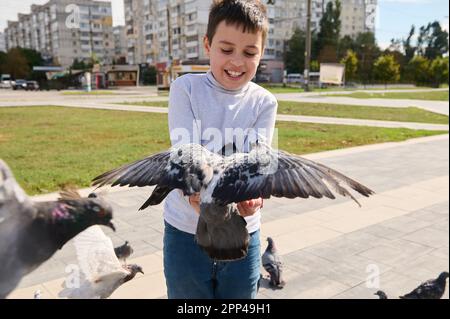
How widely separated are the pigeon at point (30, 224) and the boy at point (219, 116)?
0.40 m

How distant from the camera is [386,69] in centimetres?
4009

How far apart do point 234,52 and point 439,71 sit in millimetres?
53927

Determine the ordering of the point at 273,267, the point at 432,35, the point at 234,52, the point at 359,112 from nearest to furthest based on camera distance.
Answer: the point at 234,52
the point at 273,267
the point at 432,35
the point at 359,112

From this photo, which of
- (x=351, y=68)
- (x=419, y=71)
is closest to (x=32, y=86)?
(x=351, y=68)

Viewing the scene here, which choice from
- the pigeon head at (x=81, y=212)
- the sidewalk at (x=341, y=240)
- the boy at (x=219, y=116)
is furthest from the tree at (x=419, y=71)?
the pigeon head at (x=81, y=212)

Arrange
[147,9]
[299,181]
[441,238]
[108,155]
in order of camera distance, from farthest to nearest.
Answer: [108,155] → [441,238] → [147,9] → [299,181]

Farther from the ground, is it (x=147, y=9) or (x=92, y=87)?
(x=147, y=9)

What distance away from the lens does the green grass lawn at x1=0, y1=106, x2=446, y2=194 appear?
3725 millimetres

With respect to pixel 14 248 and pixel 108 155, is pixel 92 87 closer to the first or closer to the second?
pixel 14 248

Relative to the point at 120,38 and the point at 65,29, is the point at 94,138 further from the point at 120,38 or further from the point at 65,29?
the point at 65,29

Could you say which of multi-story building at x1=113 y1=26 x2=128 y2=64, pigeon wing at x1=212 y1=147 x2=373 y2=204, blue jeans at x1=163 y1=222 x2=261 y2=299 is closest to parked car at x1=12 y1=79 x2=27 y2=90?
multi-story building at x1=113 y1=26 x2=128 y2=64
